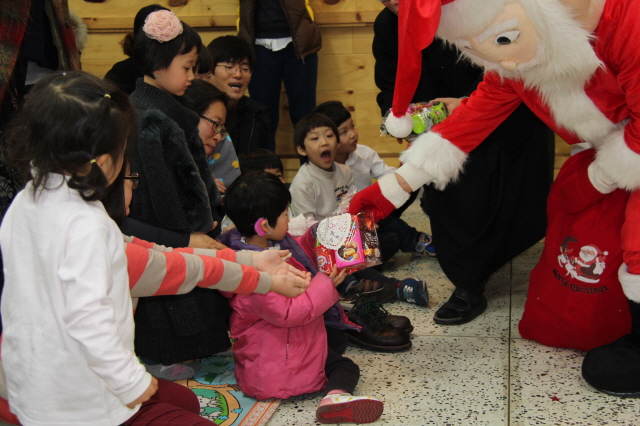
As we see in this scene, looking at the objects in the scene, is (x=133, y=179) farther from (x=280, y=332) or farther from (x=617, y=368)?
(x=617, y=368)

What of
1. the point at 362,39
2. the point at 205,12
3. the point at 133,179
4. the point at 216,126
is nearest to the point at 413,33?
the point at 133,179

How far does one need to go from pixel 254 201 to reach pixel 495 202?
2.86 feet

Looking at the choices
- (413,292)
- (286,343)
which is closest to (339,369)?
(286,343)

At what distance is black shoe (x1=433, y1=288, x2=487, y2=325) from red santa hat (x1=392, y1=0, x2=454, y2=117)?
2.66 feet

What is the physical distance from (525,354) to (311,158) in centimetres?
129

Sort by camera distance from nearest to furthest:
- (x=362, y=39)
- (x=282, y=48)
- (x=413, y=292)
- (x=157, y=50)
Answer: (x=157, y=50), (x=413, y=292), (x=282, y=48), (x=362, y=39)

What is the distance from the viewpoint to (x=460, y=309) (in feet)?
7.55

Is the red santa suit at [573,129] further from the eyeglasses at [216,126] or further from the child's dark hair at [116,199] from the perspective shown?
the child's dark hair at [116,199]

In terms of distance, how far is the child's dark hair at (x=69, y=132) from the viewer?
45.6 inches

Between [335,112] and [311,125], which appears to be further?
[335,112]

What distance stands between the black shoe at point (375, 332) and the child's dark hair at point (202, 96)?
88 centimetres

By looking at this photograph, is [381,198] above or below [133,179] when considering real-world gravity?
below

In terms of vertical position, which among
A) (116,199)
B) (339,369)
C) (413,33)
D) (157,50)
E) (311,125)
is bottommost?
(339,369)

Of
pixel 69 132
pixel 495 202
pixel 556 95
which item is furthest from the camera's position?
pixel 495 202
